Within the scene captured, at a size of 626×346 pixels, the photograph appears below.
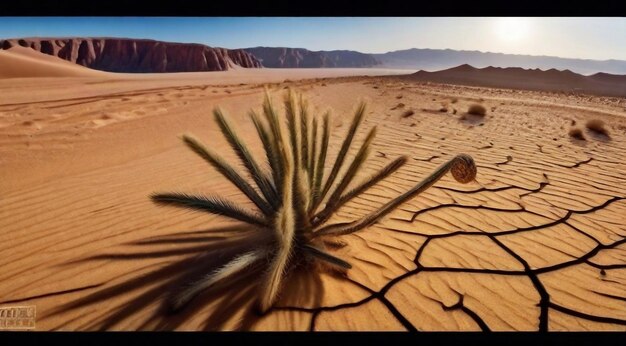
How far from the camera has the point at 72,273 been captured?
1977 millimetres

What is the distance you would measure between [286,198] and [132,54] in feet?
267

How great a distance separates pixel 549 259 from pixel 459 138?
4.08m

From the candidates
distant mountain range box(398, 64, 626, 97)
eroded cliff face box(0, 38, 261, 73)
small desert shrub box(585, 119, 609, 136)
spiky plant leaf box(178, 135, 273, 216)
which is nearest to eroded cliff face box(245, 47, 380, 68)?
eroded cliff face box(0, 38, 261, 73)

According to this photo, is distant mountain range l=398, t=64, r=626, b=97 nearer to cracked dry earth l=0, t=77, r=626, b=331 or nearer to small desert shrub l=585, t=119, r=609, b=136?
small desert shrub l=585, t=119, r=609, b=136

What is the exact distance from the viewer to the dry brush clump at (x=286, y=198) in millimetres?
1559

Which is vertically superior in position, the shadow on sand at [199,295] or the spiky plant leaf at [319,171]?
the spiky plant leaf at [319,171]

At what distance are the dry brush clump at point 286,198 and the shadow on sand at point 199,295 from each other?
0.17 feet

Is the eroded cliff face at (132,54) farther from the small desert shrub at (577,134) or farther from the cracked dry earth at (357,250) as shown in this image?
the small desert shrub at (577,134)

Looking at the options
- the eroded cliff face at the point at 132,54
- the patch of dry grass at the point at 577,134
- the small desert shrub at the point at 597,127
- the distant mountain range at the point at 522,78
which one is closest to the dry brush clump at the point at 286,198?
the patch of dry grass at the point at 577,134

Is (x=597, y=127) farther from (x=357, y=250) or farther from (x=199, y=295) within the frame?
(x=199, y=295)

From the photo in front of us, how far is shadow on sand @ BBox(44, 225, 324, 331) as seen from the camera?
1.58 m

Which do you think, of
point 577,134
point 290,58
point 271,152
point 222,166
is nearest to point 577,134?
point 577,134
